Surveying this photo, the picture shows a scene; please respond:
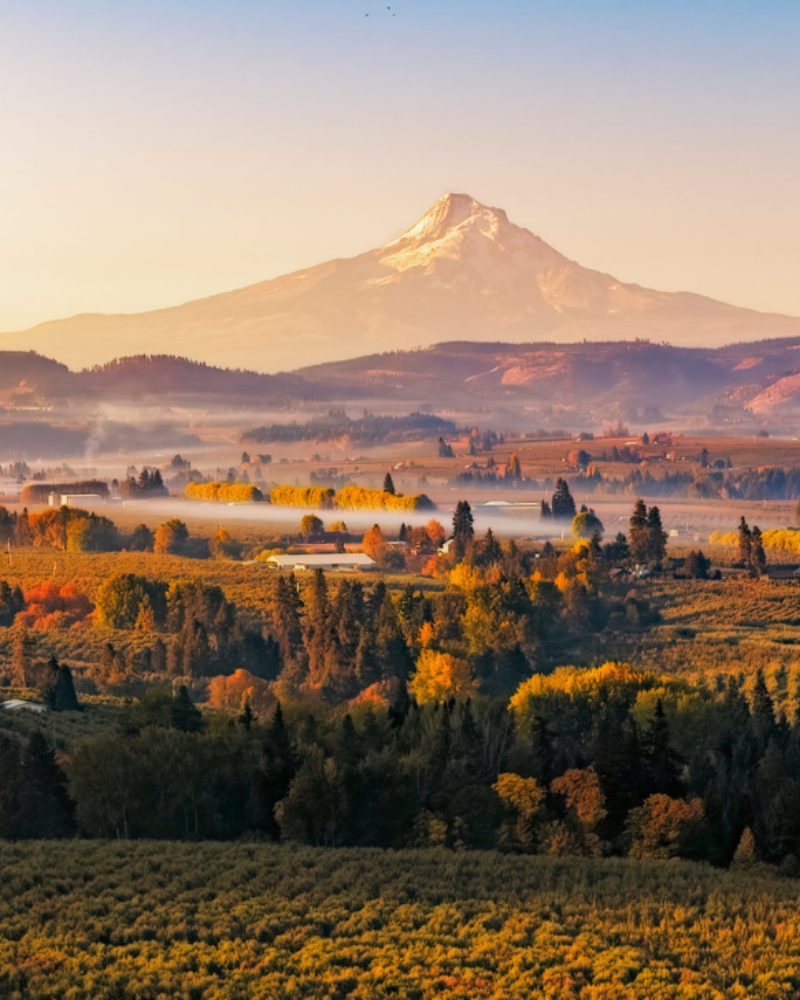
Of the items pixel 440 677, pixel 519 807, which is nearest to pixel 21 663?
pixel 440 677

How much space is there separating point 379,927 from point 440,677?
7900cm

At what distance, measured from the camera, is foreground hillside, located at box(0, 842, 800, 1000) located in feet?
136

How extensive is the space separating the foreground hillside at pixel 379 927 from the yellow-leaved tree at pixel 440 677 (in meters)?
65.3

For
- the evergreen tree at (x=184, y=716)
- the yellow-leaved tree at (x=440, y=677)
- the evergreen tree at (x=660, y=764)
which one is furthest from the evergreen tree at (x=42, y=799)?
the yellow-leaved tree at (x=440, y=677)

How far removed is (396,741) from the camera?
2980 inches

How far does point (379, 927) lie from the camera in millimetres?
47375

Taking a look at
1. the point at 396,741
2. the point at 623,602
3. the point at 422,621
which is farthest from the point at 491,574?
the point at 396,741

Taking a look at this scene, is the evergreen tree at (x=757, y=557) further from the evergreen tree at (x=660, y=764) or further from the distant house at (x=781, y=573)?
the evergreen tree at (x=660, y=764)

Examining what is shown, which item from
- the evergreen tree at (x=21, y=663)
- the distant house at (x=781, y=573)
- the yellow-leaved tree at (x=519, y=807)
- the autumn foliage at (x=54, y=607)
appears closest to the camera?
the yellow-leaved tree at (x=519, y=807)

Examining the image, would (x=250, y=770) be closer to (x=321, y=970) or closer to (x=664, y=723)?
(x=664, y=723)

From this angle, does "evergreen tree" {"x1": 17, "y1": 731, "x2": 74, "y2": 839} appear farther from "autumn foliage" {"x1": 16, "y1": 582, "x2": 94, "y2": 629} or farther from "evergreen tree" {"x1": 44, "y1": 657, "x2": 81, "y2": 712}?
"autumn foliage" {"x1": 16, "y1": 582, "x2": 94, "y2": 629}

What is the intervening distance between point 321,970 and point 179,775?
24844 mm

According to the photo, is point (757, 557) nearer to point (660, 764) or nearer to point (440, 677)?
point (440, 677)

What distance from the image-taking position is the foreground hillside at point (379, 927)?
41.6 m
